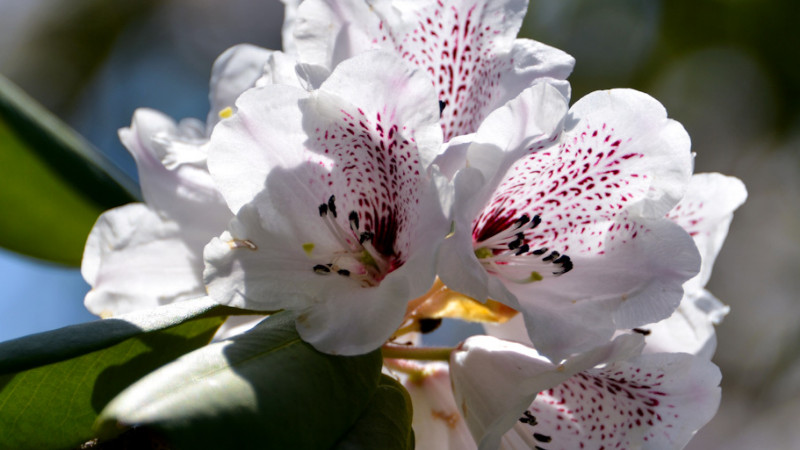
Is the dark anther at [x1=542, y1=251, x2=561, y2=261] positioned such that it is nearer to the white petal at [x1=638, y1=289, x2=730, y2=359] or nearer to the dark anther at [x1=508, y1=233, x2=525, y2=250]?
the dark anther at [x1=508, y1=233, x2=525, y2=250]

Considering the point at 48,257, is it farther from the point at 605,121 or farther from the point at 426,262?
the point at 605,121

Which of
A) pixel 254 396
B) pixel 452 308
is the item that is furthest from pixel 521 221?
pixel 254 396

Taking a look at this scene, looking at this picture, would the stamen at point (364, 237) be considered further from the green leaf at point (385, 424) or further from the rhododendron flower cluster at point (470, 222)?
the green leaf at point (385, 424)

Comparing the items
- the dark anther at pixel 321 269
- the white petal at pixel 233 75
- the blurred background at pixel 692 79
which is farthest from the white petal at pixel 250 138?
the blurred background at pixel 692 79

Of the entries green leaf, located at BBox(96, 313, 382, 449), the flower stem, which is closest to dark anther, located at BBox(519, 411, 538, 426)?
the flower stem

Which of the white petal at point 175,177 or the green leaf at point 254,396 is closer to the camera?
the green leaf at point 254,396

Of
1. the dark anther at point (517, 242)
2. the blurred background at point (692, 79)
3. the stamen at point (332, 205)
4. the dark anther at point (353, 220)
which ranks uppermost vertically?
the stamen at point (332, 205)
